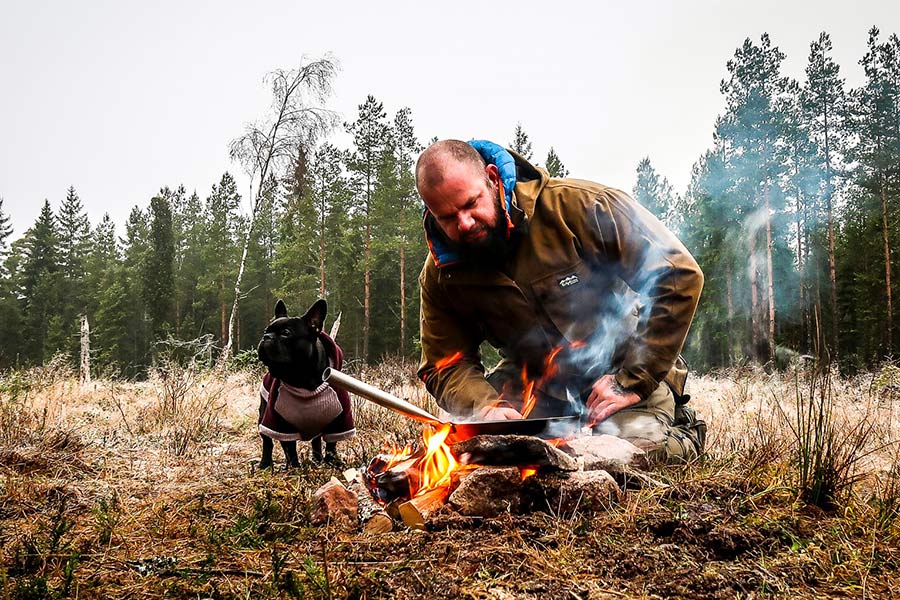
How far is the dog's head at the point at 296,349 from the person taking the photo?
379 centimetres

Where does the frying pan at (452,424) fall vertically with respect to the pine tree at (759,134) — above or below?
below

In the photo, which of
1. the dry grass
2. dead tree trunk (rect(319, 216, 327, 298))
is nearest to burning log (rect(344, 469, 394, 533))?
the dry grass

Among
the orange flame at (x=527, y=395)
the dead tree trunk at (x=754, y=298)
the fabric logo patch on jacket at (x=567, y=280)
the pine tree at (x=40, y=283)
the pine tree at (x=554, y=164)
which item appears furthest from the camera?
the pine tree at (x=40, y=283)

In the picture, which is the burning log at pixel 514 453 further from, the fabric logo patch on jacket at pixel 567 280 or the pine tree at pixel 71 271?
the pine tree at pixel 71 271

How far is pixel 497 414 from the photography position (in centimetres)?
308

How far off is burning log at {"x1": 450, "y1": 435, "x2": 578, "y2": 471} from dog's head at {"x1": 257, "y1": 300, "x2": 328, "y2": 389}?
73.2 inches

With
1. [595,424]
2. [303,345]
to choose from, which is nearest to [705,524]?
[595,424]

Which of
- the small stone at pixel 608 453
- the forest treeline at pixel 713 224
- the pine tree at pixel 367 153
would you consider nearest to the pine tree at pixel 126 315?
the forest treeline at pixel 713 224

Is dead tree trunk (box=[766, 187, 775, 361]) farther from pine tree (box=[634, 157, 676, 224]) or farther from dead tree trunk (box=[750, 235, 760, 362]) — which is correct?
pine tree (box=[634, 157, 676, 224])

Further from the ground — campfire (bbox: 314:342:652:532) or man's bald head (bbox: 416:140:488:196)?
man's bald head (bbox: 416:140:488:196)

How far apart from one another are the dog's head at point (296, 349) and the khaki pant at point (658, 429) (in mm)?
2081

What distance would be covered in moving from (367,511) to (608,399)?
152 centimetres

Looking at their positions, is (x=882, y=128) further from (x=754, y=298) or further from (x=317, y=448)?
(x=317, y=448)

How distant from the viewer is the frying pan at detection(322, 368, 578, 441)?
2324 mm
